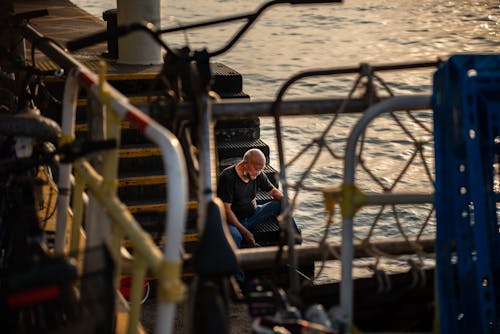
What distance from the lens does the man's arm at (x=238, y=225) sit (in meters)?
10.8

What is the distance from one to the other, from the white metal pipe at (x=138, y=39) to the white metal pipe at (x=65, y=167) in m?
7.76

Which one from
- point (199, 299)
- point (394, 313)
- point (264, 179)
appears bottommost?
point (264, 179)

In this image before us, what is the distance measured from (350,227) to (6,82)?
5029 millimetres

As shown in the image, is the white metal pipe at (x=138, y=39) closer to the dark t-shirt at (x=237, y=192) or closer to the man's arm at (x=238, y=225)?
the dark t-shirt at (x=237, y=192)

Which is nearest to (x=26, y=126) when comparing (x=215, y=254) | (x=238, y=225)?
(x=215, y=254)

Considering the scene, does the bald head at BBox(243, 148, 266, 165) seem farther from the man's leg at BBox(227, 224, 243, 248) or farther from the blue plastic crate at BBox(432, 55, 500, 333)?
the blue plastic crate at BBox(432, 55, 500, 333)

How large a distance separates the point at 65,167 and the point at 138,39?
7954mm

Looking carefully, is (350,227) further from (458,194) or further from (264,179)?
(264,179)

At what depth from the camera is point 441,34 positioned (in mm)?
47312

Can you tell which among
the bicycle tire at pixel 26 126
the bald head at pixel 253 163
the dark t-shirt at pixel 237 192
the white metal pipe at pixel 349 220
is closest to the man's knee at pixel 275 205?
the dark t-shirt at pixel 237 192

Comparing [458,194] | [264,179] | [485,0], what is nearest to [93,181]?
[458,194]

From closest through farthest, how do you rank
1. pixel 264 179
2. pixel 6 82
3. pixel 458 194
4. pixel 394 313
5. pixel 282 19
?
pixel 458 194 → pixel 394 313 → pixel 6 82 → pixel 264 179 → pixel 282 19

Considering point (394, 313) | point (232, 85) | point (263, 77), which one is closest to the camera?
point (394, 313)

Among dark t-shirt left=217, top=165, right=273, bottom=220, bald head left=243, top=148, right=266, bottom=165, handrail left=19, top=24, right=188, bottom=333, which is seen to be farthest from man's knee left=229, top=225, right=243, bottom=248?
handrail left=19, top=24, right=188, bottom=333
